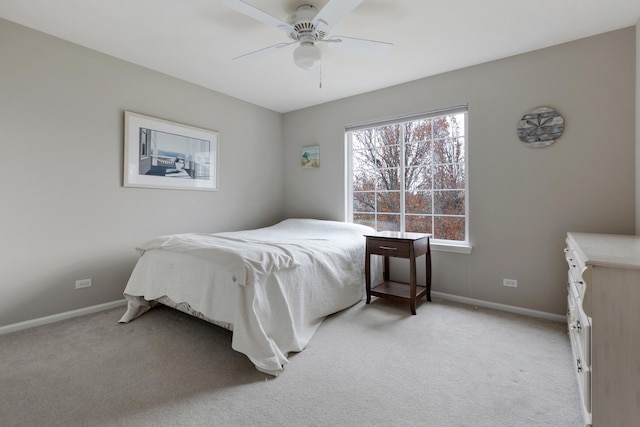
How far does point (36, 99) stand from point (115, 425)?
2.61 m

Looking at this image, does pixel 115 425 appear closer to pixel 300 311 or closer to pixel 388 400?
pixel 300 311

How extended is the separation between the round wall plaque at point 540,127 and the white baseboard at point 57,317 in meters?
4.21

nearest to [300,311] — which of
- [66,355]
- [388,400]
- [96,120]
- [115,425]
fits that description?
[388,400]

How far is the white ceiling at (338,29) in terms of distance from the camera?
2094 millimetres

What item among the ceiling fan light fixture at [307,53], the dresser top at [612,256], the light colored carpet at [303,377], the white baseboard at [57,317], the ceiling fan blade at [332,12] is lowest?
the light colored carpet at [303,377]

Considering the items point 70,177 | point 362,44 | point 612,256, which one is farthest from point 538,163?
point 70,177

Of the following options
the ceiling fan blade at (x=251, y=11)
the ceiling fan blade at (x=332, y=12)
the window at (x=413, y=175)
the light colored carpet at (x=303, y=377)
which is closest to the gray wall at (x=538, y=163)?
the window at (x=413, y=175)

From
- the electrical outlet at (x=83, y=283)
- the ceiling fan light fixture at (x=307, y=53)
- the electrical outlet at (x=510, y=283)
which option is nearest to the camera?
the ceiling fan light fixture at (x=307, y=53)

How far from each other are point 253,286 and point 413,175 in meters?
2.39

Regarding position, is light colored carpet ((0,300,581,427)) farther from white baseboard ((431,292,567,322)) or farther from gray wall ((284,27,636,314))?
gray wall ((284,27,636,314))

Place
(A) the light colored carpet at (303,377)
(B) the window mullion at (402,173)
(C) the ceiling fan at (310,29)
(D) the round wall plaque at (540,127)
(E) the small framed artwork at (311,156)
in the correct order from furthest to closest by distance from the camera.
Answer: (E) the small framed artwork at (311,156) → (B) the window mullion at (402,173) → (D) the round wall plaque at (540,127) → (C) the ceiling fan at (310,29) → (A) the light colored carpet at (303,377)

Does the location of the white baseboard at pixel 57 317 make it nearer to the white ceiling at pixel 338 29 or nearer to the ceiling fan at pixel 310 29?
the white ceiling at pixel 338 29

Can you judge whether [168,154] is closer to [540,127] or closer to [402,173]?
[402,173]

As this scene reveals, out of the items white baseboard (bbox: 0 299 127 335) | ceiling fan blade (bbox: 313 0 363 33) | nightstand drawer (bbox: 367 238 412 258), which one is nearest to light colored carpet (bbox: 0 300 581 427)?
white baseboard (bbox: 0 299 127 335)
